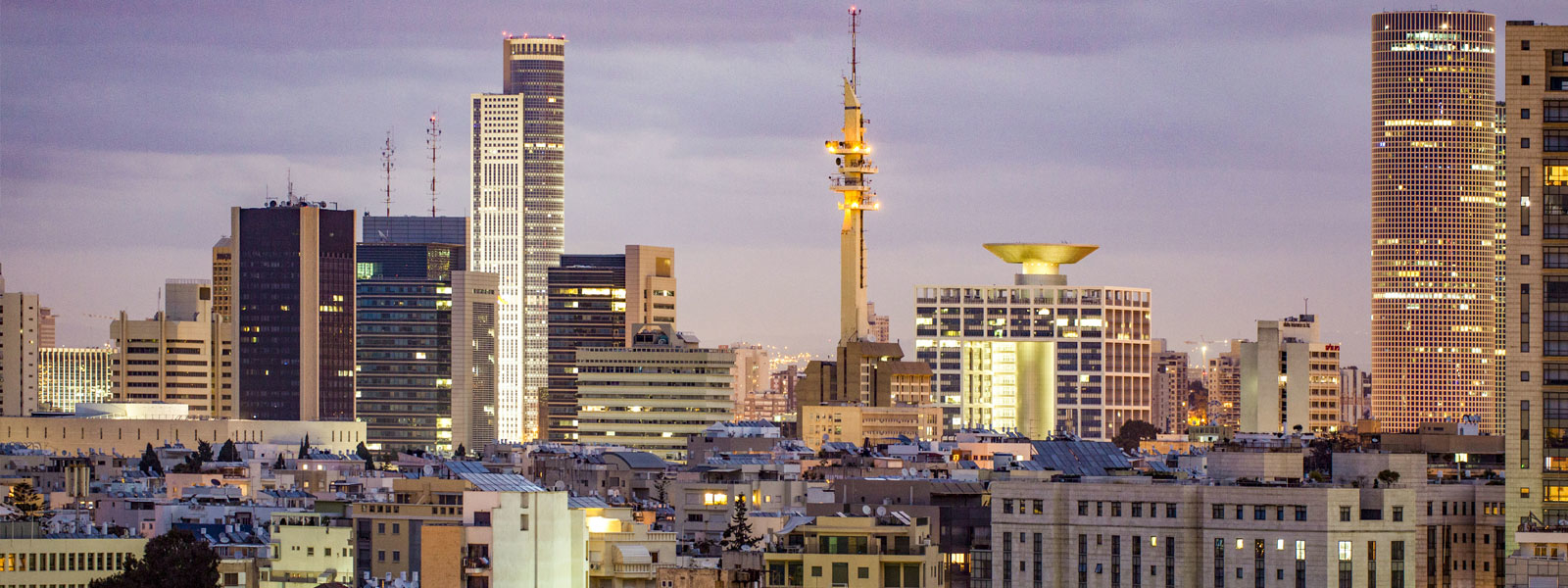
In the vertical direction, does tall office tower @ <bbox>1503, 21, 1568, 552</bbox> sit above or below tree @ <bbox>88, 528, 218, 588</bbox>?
above

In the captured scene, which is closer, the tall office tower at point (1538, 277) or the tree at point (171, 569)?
the tall office tower at point (1538, 277)

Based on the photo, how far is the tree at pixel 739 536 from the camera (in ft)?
474

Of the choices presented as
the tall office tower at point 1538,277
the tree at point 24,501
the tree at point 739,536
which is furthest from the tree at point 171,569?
the tall office tower at point 1538,277

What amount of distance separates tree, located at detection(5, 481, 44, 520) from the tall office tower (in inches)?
3079

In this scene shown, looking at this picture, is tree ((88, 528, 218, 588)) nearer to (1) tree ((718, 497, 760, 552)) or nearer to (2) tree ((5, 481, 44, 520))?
(1) tree ((718, 497, 760, 552))

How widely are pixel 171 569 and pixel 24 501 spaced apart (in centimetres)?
5779

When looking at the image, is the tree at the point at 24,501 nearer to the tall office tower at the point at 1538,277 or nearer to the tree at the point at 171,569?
the tree at the point at 171,569

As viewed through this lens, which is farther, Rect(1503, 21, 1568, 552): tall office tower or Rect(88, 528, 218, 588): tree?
Rect(88, 528, 218, 588): tree

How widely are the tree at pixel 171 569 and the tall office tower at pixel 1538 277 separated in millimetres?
56344

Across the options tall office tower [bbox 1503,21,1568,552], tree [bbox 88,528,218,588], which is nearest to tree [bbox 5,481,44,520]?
tree [bbox 88,528,218,588]

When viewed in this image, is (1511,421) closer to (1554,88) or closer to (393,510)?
(1554,88)

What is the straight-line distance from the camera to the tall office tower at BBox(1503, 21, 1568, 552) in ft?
427

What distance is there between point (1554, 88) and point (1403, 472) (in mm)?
18013

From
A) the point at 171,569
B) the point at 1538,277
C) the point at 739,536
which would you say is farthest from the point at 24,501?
the point at 1538,277
